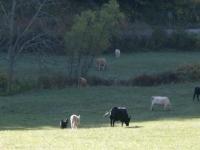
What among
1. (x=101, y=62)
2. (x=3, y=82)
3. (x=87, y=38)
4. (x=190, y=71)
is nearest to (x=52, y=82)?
(x=3, y=82)

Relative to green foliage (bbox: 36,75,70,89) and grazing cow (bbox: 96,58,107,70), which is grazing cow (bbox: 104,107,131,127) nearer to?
green foliage (bbox: 36,75,70,89)

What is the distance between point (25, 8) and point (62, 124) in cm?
3910

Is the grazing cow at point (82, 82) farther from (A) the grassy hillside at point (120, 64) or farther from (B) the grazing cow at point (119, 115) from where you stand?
(B) the grazing cow at point (119, 115)

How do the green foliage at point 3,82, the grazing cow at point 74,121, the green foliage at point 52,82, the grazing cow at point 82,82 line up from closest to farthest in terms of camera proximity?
the grazing cow at point 74,121 → the green foliage at point 3,82 → the green foliage at point 52,82 → the grazing cow at point 82,82

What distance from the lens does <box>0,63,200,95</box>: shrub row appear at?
43.4m

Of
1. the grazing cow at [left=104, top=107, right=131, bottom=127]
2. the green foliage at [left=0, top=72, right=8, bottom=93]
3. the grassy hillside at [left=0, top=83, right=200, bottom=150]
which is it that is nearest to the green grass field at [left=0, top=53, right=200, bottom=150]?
the grassy hillside at [left=0, top=83, right=200, bottom=150]

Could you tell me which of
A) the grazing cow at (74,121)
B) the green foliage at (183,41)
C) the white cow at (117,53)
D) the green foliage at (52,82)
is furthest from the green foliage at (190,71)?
the grazing cow at (74,121)

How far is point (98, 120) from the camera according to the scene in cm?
3109

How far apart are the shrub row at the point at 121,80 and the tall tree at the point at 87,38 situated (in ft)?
6.59

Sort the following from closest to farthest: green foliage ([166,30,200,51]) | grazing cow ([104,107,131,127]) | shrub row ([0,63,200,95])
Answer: grazing cow ([104,107,131,127]) < shrub row ([0,63,200,95]) < green foliage ([166,30,200,51])

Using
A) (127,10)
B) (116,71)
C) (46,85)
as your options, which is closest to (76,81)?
(46,85)

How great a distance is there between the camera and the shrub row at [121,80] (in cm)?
4344

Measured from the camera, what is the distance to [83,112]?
34.7 metres

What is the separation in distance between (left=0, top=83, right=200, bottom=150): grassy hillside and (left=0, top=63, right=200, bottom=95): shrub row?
60.1 inches
